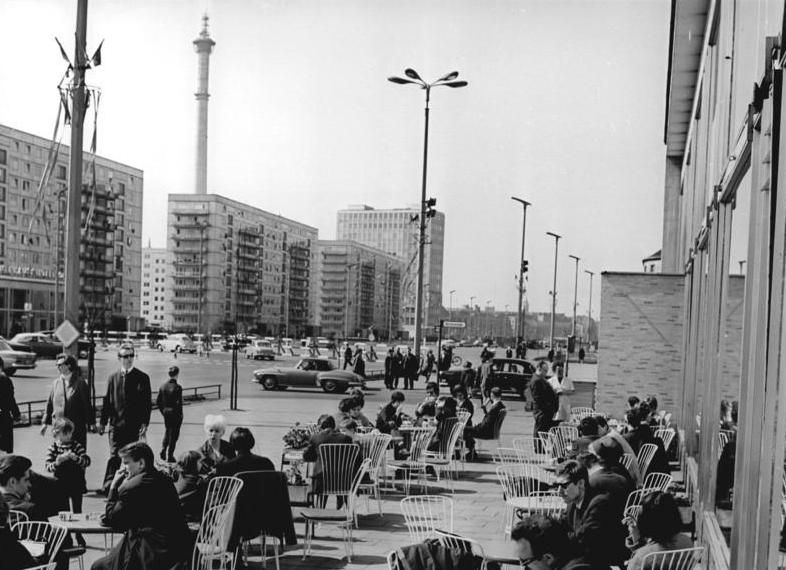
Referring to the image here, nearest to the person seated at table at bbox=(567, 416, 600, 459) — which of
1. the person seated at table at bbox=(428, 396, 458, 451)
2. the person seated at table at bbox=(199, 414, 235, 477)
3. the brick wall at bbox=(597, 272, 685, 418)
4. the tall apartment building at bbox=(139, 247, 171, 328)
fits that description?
the person seated at table at bbox=(428, 396, 458, 451)

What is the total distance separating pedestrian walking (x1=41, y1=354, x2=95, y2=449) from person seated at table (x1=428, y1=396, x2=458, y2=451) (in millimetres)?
4991

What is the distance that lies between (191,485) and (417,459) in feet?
16.4

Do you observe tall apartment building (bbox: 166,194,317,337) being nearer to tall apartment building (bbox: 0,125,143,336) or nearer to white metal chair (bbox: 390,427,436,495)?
tall apartment building (bbox: 0,125,143,336)

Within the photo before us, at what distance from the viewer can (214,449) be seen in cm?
875

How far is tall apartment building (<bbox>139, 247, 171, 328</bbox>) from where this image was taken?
447ft

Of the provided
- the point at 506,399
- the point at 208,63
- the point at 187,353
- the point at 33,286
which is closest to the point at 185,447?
the point at 506,399

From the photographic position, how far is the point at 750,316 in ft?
16.5

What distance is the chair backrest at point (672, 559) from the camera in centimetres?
513

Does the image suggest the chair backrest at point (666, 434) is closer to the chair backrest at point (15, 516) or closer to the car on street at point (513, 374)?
the chair backrest at point (15, 516)

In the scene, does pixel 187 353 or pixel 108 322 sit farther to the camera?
pixel 108 322

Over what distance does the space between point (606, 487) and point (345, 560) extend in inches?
107

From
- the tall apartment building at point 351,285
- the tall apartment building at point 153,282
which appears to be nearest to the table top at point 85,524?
the tall apartment building at point 153,282

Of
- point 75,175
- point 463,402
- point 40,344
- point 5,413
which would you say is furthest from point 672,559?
point 40,344

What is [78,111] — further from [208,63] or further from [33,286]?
[208,63]
